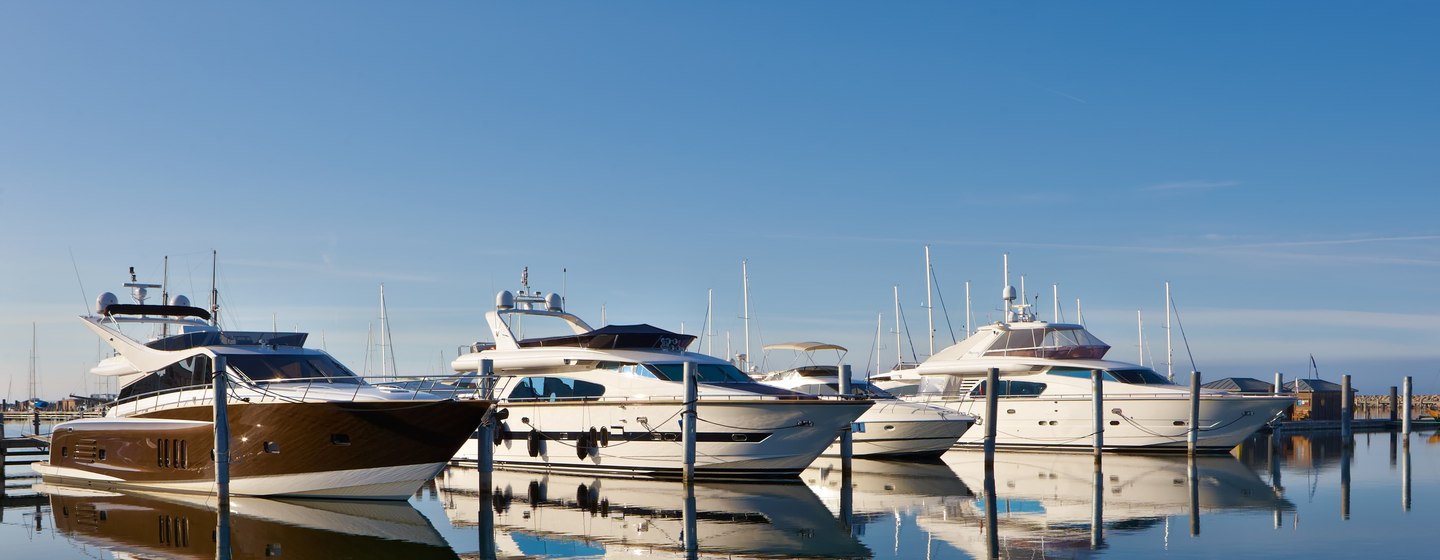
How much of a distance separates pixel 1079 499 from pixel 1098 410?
26.6 feet

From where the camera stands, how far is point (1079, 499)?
21.6 metres

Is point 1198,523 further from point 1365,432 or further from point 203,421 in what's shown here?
point 1365,432

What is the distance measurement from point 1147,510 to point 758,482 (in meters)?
7.32

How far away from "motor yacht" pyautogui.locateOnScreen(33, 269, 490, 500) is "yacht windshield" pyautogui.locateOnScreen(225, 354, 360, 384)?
2 cm

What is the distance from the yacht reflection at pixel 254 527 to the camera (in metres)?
16.2

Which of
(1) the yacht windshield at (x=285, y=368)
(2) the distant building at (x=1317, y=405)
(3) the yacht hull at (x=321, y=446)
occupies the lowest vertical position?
(2) the distant building at (x=1317, y=405)

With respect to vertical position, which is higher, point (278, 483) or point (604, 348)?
point (604, 348)

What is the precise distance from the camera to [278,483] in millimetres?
20141

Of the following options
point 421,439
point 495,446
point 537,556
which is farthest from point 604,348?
point 537,556

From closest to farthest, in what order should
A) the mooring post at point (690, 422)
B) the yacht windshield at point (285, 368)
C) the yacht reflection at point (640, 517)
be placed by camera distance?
the yacht reflection at point (640, 517) < the yacht windshield at point (285, 368) < the mooring post at point (690, 422)

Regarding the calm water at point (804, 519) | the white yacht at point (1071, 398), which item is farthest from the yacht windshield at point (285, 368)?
the white yacht at point (1071, 398)

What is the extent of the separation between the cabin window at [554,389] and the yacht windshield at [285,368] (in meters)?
4.77

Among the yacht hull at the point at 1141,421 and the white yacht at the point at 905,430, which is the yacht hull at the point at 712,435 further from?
the yacht hull at the point at 1141,421

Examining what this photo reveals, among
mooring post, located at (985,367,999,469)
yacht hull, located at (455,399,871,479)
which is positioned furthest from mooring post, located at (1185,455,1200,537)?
yacht hull, located at (455,399,871,479)
